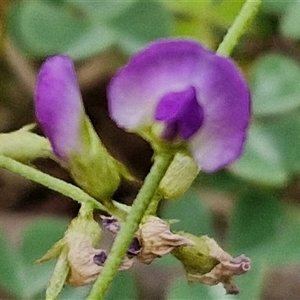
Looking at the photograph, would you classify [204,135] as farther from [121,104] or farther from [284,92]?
[284,92]

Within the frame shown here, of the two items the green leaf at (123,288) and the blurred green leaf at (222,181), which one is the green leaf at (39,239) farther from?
the blurred green leaf at (222,181)

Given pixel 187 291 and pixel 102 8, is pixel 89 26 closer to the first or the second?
pixel 102 8

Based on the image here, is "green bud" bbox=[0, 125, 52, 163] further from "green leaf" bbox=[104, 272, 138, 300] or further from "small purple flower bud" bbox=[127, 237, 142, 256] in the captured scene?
"green leaf" bbox=[104, 272, 138, 300]

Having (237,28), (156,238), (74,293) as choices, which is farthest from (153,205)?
(74,293)

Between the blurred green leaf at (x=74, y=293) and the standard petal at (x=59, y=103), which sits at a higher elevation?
the standard petal at (x=59, y=103)

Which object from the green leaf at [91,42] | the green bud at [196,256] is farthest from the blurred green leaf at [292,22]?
the green bud at [196,256]

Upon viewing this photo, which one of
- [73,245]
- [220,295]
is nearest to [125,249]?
[73,245]

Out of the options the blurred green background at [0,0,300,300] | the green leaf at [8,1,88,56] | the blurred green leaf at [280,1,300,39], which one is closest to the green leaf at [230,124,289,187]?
the blurred green background at [0,0,300,300]
